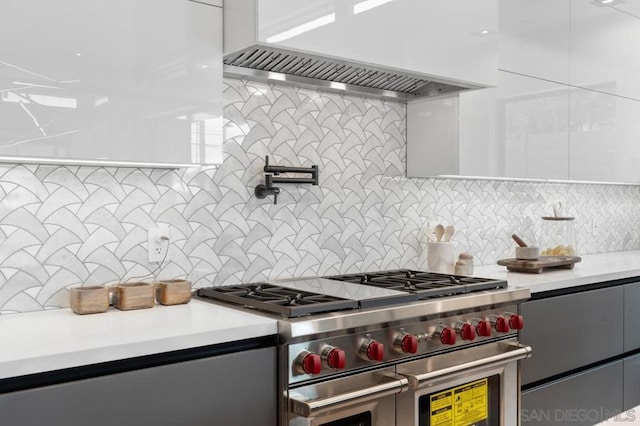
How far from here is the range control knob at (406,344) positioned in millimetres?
1788

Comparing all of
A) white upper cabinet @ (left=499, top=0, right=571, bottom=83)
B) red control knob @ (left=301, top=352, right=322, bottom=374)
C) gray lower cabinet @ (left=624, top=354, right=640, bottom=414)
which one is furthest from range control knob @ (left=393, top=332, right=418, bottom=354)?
gray lower cabinet @ (left=624, top=354, right=640, bottom=414)

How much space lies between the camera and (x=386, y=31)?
217 cm

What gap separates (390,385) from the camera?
1750mm

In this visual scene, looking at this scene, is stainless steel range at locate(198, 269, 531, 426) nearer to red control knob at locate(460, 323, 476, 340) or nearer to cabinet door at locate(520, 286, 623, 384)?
red control knob at locate(460, 323, 476, 340)

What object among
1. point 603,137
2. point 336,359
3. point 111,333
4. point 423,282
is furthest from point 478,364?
point 603,137

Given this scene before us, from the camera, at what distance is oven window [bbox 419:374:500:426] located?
76.9 inches

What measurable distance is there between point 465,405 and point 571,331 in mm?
819

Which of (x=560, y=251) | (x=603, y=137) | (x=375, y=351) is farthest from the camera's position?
(x=603, y=137)

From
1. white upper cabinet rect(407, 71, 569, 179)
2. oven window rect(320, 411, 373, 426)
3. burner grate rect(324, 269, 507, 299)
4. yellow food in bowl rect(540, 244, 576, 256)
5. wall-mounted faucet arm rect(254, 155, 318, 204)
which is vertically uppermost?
white upper cabinet rect(407, 71, 569, 179)

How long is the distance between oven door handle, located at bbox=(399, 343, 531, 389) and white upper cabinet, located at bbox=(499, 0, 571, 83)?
136cm

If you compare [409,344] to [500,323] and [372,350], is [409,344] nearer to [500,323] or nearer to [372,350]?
[372,350]

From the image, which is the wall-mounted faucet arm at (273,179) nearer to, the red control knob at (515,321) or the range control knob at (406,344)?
the range control knob at (406,344)

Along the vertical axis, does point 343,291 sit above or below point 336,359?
above

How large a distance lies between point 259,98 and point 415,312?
1.05 metres
